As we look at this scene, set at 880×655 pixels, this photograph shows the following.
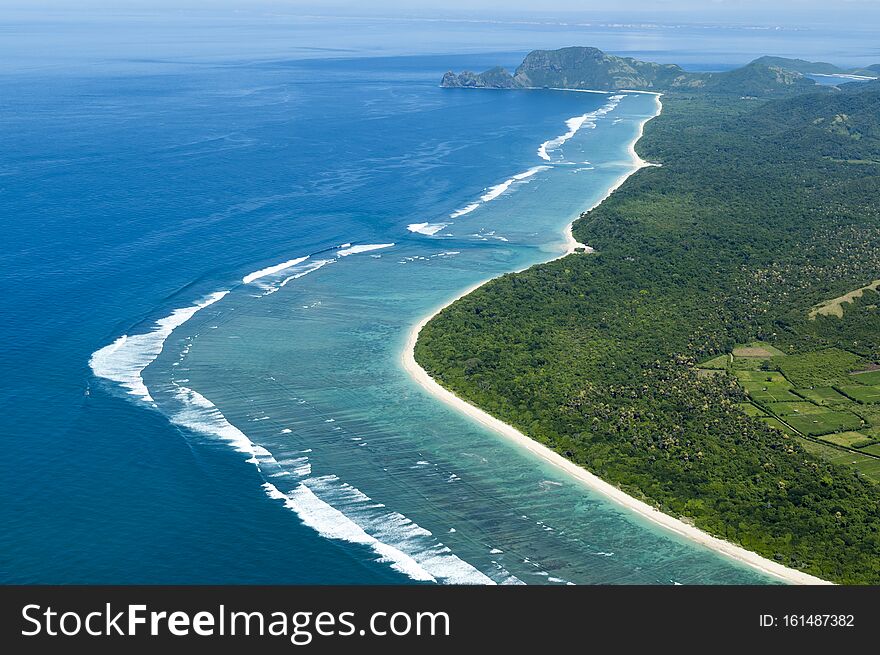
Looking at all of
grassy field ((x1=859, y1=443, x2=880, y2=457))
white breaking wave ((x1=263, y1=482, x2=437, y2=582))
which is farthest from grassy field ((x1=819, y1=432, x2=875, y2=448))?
white breaking wave ((x1=263, y1=482, x2=437, y2=582))

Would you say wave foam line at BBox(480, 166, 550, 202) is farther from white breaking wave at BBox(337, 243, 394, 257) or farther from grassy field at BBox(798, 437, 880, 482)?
grassy field at BBox(798, 437, 880, 482)

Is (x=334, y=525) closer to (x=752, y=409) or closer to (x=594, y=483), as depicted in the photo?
(x=594, y=483)

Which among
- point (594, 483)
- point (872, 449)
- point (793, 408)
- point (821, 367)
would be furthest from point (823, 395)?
point (594, 483)

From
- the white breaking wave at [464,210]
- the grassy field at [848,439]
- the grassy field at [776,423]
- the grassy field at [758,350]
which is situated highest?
the white breaking wave at [464,210]

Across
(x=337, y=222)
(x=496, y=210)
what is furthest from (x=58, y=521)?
(x=496, y=210)

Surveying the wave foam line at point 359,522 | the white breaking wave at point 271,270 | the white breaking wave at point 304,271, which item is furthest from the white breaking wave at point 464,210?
the wave foam line at point 359,522

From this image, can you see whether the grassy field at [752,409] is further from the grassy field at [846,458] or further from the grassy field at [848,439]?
the grassy field at [848,439]

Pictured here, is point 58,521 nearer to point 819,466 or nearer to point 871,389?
point 819,466
